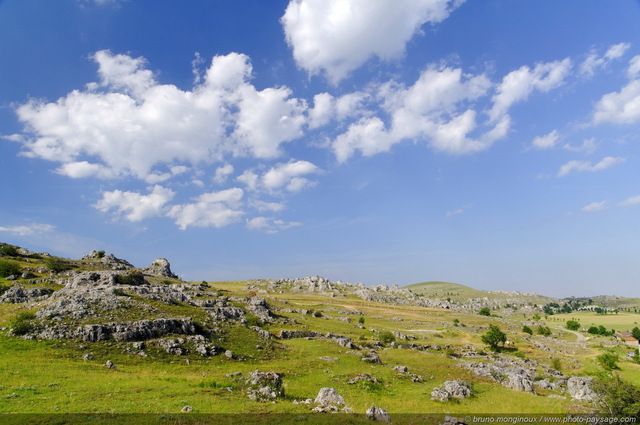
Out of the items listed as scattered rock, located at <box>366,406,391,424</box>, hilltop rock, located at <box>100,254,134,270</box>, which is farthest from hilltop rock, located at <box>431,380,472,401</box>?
hilltop rock, located at <box>100,254,134,270</box>

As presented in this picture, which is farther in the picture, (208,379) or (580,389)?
(580,389)

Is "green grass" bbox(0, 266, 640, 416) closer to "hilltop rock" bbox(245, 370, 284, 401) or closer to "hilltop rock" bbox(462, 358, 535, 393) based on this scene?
"hilltop rock" bbox(245, 370, 284, 401)

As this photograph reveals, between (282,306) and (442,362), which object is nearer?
(442,362)

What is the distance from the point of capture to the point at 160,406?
2594 cm

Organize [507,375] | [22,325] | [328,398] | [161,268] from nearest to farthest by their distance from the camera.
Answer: [328,398]
[22,325]
[507,375]
[161,268]

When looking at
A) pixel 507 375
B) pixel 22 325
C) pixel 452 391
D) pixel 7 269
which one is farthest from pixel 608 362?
pixel 7 269

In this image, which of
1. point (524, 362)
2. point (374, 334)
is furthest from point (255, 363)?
point (524, 362)

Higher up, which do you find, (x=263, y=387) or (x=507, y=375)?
(x=263, y=387)

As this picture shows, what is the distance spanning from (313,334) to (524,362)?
4997 cm

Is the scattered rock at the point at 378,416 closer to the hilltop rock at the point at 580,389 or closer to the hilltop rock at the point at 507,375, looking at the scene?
the hilltop rock at the point at 507,375

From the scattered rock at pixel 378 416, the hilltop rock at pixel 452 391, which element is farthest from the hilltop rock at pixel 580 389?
the scattered rock at pixel 378 416

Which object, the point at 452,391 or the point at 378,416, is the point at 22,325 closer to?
the point at 378,416

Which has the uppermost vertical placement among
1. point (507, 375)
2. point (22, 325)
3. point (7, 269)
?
point (7, 269)

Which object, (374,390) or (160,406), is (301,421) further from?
(374,390)
